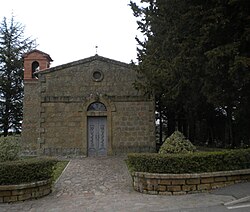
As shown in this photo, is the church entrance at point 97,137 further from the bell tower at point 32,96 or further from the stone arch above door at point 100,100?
the bell tower at point 32,96

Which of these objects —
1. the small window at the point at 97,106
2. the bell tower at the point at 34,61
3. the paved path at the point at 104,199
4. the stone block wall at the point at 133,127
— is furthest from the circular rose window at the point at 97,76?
the paved path at the point at 104,199

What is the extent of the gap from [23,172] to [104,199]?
2637 millimetres

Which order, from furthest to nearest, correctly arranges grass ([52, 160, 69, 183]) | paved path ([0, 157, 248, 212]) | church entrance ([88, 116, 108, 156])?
1. church entrance ([88, 116, 108, 156])
2. grass ([52, 160, 69, 183])
3. paved path ([0, 157, 248, 212])

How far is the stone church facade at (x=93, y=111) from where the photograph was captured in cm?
2138

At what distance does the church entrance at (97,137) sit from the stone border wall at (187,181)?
1066 cm

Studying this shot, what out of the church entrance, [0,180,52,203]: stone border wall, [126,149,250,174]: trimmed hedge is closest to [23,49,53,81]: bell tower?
the church entrance

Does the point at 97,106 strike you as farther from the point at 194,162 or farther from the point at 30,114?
the point at 194,162

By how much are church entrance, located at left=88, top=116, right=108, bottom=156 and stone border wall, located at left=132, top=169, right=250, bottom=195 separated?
10.7m

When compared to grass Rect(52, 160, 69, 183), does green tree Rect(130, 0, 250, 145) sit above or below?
above

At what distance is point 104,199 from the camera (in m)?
10.2

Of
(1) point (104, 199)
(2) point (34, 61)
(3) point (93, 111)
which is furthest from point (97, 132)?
(1) point (104, 199)

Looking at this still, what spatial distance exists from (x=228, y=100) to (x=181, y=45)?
313 cm

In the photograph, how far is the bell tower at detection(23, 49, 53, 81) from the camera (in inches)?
995

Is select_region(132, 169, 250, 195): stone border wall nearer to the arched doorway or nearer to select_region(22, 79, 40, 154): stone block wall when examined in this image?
the arched doorway
